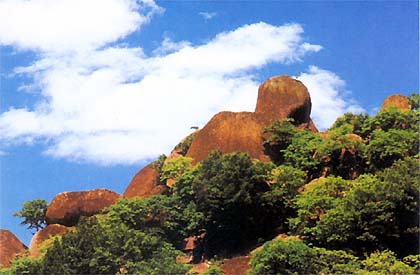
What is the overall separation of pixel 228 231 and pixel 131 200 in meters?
3.90

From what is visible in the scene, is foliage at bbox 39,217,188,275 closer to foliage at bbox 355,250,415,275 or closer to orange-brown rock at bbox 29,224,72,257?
foliage at bbox 355,250,415,275

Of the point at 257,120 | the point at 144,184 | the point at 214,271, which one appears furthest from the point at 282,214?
the point at 144,184

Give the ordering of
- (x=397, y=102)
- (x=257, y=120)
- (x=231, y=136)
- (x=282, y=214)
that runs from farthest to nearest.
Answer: (x=397, y=102), (x=257, y=120), (x=231, y=136), (x=282, y=214)

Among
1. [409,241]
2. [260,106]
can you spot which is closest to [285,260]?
[409,241]

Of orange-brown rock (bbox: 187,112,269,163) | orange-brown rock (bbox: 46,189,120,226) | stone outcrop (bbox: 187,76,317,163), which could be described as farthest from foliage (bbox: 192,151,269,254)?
orange-brown rock (bbox: 46,189,120,226)

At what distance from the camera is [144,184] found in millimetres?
34750

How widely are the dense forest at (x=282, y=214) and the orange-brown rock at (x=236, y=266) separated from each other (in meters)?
0.32

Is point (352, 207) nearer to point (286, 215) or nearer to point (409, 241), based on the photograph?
point (409, 241)

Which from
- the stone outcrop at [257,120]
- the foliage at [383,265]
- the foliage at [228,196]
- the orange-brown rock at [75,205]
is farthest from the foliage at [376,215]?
the orange-brown rock at [75,205]

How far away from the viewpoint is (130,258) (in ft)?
79.3

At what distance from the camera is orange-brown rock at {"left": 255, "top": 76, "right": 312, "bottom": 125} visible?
111 feet

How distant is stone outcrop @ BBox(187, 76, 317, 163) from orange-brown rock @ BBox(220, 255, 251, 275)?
19.7 ft

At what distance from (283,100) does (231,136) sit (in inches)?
145

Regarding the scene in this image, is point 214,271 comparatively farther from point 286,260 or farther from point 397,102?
point 397,102
